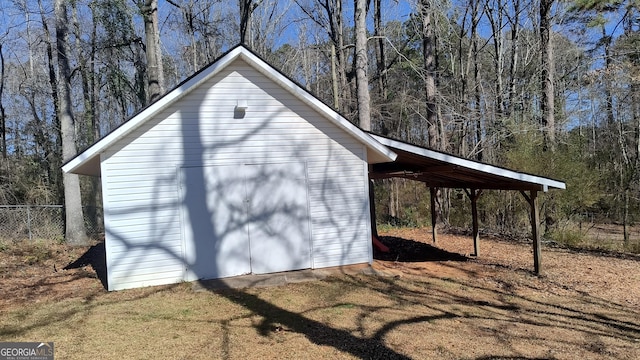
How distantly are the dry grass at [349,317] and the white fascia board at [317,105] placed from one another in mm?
2673

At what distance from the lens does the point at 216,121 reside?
806cm

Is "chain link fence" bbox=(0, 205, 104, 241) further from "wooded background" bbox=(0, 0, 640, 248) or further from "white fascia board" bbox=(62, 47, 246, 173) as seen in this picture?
"white fascia board" bbox=(62, 47, 246, 173)

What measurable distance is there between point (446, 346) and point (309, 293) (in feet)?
9.34

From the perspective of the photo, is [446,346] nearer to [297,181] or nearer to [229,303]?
[229,303]

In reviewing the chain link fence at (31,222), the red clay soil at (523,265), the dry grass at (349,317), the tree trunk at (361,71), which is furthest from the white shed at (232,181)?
the chain link fence at (31,222)

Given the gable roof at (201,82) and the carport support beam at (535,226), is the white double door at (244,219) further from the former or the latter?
the carport support beam at (535,226)

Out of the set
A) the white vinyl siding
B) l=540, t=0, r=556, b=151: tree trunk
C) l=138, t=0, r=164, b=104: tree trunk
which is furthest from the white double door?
l=540, t=0, r=556, b=151: tree trunk

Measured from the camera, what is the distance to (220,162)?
8.10 m

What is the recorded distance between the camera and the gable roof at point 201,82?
726 cm

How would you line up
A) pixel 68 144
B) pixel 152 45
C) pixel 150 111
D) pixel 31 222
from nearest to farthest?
1. pixel 150 111
2. pixel 68 144
3. pixel 152 45
4. pixel 31 222

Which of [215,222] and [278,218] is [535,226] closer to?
[278,218]

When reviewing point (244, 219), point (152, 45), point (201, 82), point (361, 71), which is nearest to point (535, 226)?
point (244, 219)

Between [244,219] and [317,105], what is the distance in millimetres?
2707

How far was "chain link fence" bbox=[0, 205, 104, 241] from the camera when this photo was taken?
1365cm
